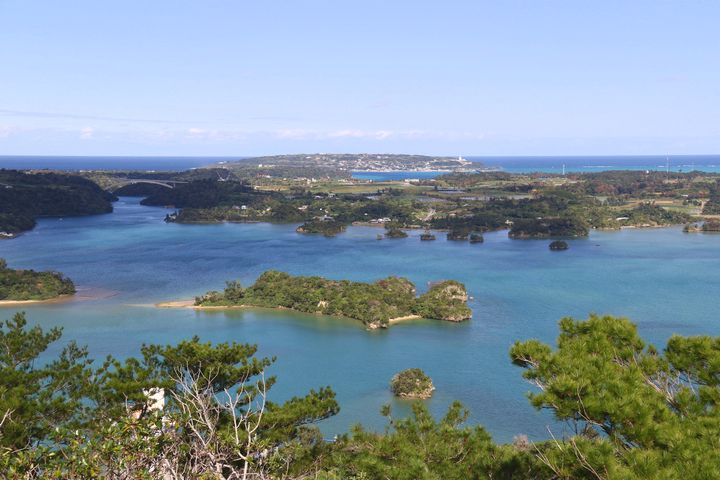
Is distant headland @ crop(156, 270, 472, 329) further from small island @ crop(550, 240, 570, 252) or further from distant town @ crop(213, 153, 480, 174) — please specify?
distant town @ crop(213, 153, 480, 174)

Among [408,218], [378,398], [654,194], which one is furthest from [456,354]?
[654,194]

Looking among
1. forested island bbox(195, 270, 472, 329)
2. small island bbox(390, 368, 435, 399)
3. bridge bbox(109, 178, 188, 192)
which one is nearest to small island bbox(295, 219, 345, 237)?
forested island bbox(195, 270, 472, 329)

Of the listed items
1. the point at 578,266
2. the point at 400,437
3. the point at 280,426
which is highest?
the point at 400,437

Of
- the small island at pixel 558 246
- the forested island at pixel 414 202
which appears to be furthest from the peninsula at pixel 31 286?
the small island at pixel 558 246

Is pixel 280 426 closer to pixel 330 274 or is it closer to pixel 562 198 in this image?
pixel 330 274

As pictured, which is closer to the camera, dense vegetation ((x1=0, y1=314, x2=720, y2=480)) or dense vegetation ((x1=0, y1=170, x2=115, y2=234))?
dense vegetation ((x1=0, y1=314, x2=720, y2=480))

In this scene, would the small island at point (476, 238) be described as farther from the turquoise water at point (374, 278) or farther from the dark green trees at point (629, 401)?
the dark green trees at point (629, 401)
